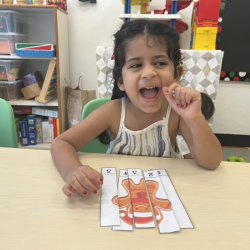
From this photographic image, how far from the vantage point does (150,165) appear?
644 mm

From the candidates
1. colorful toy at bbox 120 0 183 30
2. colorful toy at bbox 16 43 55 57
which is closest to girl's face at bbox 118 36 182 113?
colorful toy at bbox 120 0 183 30

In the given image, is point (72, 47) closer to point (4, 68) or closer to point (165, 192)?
point (4, 68)

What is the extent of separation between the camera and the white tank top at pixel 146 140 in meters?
0.88

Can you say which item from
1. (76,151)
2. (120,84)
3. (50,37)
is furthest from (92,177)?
(50,37)

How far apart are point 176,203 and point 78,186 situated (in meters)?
0.21

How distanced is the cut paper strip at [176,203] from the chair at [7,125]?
2.03 feet

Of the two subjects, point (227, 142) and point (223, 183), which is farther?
point (227, 142)

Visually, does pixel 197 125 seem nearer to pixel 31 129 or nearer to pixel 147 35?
pixel 147 35

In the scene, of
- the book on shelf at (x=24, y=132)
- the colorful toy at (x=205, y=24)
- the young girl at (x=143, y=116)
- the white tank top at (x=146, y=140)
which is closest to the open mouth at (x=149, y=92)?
the young girl at (x=143, y=116)

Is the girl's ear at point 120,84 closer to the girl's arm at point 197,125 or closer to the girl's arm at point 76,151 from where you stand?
the girl's arm at point 76,151

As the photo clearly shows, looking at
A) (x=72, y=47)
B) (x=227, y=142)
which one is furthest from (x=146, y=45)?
(x=227, y=142)

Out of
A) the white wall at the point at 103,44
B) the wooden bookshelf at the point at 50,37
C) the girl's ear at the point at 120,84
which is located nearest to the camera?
the girl's ear at the point at 120,84

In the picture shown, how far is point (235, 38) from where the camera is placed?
6.42 feet

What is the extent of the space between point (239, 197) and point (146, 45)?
1.72 ft
